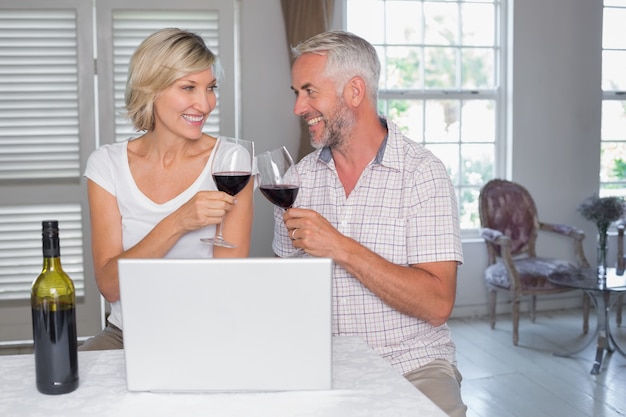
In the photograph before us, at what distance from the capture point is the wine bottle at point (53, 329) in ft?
4.26

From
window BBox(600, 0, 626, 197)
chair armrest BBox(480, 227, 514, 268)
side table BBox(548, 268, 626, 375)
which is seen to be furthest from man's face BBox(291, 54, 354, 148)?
window BBox(600, 0, 626, 197)

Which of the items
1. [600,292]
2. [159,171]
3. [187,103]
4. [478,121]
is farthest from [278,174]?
[478,121]

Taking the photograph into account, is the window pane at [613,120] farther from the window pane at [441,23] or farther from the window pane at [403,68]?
the window pane at [403,68]

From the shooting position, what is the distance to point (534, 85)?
5414 mm

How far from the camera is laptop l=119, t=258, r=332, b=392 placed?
1.20 meters

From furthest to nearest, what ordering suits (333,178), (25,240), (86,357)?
(25,240) → (333,178) → (86,357)

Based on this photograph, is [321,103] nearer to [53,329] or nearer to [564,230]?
[53,329]

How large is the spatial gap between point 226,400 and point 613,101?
5.35 metres

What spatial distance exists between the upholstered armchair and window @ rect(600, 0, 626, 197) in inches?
35.4

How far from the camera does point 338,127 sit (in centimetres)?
224

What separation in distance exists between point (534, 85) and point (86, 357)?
181 inches

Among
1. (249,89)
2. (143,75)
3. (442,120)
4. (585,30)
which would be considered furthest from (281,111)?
(143,75)

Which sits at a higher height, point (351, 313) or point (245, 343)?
point (245, 343)

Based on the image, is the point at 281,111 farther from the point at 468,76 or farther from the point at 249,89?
the point at 468,76
